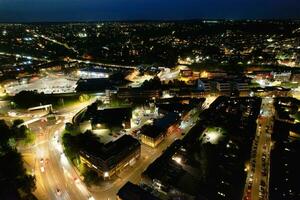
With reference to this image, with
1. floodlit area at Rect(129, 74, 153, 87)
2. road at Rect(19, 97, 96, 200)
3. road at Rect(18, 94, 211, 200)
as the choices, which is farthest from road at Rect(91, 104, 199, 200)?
floodlit area at Rect(129, 74, 153, 87)

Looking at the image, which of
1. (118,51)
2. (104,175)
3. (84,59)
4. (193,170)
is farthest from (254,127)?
(118,51)

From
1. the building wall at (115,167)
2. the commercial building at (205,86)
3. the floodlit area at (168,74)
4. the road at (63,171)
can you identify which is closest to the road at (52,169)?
Answer: the road at (63,171)

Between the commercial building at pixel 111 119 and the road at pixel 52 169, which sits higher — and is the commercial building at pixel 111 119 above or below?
above

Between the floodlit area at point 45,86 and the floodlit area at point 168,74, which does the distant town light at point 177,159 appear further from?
the floodlit area at point 168,74

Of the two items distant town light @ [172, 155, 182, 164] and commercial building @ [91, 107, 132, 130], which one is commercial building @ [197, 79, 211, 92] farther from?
distant town light @ [172, 155, 182, 164]

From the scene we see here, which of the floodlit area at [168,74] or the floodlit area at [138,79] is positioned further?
the floodlit area at [168,74]

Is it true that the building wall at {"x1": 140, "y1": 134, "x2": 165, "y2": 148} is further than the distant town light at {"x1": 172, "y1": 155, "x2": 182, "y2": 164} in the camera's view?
Yes
